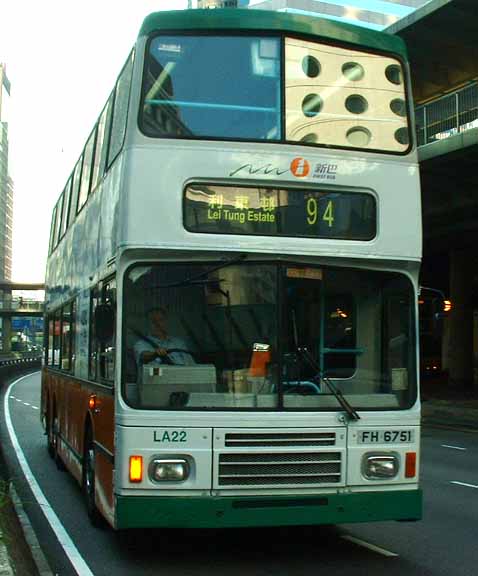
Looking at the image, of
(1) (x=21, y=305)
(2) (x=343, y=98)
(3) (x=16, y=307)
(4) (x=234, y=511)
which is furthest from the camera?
(1) (x=21, y=305)

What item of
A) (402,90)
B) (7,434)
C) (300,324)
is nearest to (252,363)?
(300,324)

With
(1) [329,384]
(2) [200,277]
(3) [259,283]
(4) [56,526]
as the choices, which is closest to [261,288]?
(3) [259,283]

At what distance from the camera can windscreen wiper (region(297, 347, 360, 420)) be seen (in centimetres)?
744

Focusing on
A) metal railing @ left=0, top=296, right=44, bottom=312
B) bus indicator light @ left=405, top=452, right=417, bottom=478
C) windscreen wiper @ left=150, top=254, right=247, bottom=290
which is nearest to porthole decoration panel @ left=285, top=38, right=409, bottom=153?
windscreen wiper @ left=150, top=254, right=247, bottom=290

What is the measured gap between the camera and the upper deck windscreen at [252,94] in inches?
304

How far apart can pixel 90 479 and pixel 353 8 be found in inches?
3748

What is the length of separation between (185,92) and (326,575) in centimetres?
400

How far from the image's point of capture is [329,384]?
7.56m

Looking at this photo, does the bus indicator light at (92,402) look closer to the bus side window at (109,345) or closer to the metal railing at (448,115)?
the bus side window at (109,345)

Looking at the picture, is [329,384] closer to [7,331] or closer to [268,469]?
[268,469]

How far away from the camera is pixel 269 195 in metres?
7.70

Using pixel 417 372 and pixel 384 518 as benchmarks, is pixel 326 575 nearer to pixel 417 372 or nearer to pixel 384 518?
pixel 384 518

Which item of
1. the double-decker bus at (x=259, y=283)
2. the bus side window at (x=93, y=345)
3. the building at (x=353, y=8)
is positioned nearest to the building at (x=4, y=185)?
the building at (x=353, y=8)

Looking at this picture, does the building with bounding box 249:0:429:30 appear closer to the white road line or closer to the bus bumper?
the white road line
